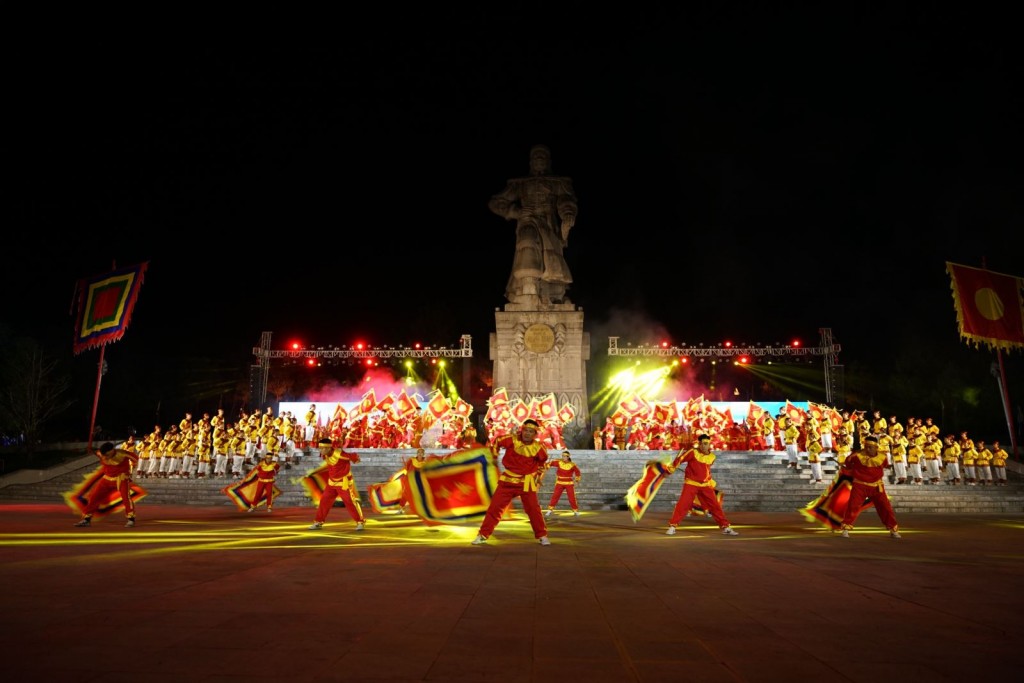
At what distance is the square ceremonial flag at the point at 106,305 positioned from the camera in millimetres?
21141

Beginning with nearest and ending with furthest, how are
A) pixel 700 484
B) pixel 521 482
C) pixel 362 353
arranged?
pixel 521 482 < pixel 700 484 < pixel 362 353

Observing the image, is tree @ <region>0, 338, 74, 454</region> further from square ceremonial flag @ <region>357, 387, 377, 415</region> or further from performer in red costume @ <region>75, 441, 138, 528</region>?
performer in red costume @ <region>75, 441, 138, 528</region>

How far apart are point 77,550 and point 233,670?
19.9ft

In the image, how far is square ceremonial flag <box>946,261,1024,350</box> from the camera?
18734mm

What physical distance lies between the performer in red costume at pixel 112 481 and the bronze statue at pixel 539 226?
53.6 feet

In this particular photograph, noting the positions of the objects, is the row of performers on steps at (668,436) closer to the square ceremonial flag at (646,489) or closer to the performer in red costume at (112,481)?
the square ceremonial flag at (646,489)

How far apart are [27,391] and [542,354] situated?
78.4 ft

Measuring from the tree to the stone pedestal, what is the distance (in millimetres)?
21536

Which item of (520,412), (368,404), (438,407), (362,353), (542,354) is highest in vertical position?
(362,353)

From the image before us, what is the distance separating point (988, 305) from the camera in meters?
18.9

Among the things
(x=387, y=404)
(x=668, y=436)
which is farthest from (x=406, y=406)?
(x=668, y=436)

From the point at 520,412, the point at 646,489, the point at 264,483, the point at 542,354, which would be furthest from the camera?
the point at 542,354

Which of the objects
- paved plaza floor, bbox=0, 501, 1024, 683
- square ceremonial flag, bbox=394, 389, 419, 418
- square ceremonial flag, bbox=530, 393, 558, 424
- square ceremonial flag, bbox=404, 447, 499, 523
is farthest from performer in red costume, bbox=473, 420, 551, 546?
square ceremonial flag, bbox=394, 389, 419, 418

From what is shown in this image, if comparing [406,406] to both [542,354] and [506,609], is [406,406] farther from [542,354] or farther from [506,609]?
[506,609]
